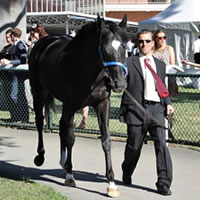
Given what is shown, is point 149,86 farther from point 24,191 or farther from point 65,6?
point 65,6

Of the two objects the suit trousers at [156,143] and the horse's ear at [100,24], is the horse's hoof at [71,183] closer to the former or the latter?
the suit trousers at [156,143]

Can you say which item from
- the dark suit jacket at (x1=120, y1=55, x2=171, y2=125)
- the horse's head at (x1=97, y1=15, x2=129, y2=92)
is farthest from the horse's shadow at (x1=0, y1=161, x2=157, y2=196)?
the horse's head at (x1=97, y1=15, x2=129, y2=92)

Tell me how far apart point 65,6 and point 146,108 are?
82.1 feet

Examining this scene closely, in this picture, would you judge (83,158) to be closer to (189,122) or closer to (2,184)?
(2,184)

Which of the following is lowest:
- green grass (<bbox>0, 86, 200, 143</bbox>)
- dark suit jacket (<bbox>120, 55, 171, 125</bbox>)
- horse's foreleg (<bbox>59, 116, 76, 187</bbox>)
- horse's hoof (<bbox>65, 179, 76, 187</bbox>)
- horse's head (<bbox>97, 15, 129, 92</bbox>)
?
green grass (<bbox>0, 86, 200, 143</bbox>)

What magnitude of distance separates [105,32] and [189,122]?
5420 mm

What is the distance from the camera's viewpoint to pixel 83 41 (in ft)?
21.7

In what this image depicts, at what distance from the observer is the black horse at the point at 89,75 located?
5.89 meters

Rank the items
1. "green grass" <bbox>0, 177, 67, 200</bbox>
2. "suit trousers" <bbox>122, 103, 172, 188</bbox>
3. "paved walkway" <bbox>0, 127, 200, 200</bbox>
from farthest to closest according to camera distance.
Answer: "paved walkway" <bbox>0, 127, 200, 200</bbox> < "suit trousers" <bbox>122, 103, 172, 188</bbox> < "green grass" <bbox>0, 177, 67, 200</bbox>

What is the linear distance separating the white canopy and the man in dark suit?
1337cm

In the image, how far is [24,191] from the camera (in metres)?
6.29

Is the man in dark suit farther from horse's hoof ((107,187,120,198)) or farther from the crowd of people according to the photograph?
the crowd of people

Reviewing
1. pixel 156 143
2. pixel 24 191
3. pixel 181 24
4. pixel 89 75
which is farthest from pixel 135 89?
pixel 181 24

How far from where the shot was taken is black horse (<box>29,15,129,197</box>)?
589 centimetres
